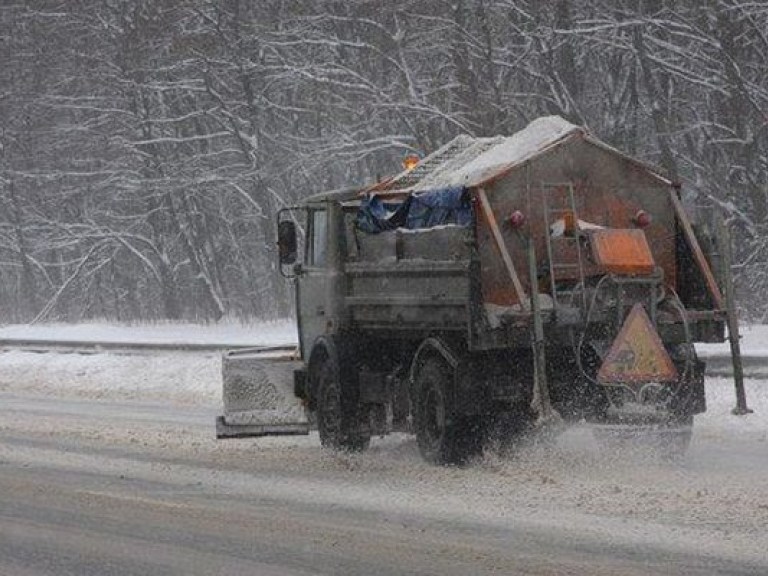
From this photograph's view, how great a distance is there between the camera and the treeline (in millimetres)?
27719

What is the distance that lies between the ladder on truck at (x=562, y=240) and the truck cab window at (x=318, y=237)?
2442 mm

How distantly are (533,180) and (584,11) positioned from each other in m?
17.5

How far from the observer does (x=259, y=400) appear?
46.4 ft

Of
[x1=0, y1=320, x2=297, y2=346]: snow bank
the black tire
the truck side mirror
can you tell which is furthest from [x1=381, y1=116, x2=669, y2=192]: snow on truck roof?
[x1=0, y1=320, x2=297, y2=346]: snow bank

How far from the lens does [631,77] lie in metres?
29.1

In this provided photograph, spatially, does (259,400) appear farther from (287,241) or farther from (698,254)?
(698,254)

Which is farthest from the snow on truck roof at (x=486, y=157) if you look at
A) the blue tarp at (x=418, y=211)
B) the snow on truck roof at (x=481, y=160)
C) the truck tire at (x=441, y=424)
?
the truck tire at (x=441, y=424)

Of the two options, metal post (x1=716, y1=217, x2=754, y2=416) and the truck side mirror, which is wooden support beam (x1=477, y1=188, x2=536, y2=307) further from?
the truck side mirror

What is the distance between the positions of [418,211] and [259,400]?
2.62 metres

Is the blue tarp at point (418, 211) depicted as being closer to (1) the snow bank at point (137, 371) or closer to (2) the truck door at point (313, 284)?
(2) the truck door at point (313, 284)

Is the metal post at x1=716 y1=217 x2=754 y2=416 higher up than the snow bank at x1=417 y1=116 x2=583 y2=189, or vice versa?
the snow bank at x1=417 y1=116 x2=583 y2=189

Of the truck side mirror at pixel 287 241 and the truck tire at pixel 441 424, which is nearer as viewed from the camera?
the truck tire at pixel 441 424

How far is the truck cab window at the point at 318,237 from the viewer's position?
13.9 m

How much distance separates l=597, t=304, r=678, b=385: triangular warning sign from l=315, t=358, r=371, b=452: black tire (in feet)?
8.56
